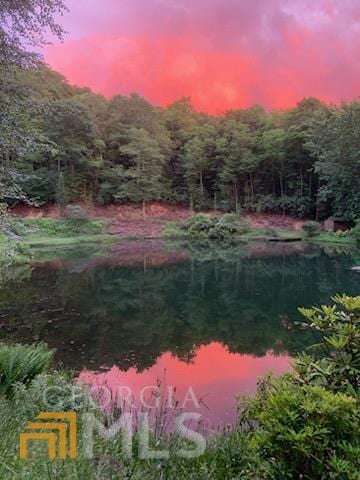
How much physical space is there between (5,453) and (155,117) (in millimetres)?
42950

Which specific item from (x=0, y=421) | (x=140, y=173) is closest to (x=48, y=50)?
(x=0, y=421)

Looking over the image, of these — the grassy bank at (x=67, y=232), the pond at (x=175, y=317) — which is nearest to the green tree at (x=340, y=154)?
the pond at (x=175, y=317)

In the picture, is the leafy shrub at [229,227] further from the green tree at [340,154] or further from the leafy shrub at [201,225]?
the green tree at [340,154]

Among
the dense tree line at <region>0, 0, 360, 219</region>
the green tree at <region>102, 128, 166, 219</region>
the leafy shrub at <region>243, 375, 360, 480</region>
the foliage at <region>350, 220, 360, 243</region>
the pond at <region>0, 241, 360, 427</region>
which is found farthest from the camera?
the green tree at <region>102, 128, 166, 219</region>

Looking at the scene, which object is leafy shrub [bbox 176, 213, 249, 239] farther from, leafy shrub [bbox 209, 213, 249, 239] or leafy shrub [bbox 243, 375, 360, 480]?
leafy shrub [bbox 243, 375, 360, 480]

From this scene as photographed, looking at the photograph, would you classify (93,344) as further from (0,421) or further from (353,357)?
(353,357)

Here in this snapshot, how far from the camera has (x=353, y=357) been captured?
2.33m

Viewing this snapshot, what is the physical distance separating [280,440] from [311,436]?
0.17m

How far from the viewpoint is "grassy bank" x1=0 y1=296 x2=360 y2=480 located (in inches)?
76.1

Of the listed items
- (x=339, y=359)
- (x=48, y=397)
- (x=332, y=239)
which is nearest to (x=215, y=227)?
(x=332, y=239)

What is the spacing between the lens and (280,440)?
1.99m

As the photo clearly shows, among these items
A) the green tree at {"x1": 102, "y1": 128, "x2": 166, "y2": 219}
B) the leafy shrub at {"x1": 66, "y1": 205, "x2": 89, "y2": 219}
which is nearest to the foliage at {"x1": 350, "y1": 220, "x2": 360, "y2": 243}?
the green tree at {"x1": 102, "y1": 128, "x2": 166, "y2": 219}

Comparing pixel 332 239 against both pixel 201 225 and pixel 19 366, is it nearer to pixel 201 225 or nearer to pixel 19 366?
pixel 201 225

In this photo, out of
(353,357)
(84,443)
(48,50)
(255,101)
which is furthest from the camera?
(255,101)
